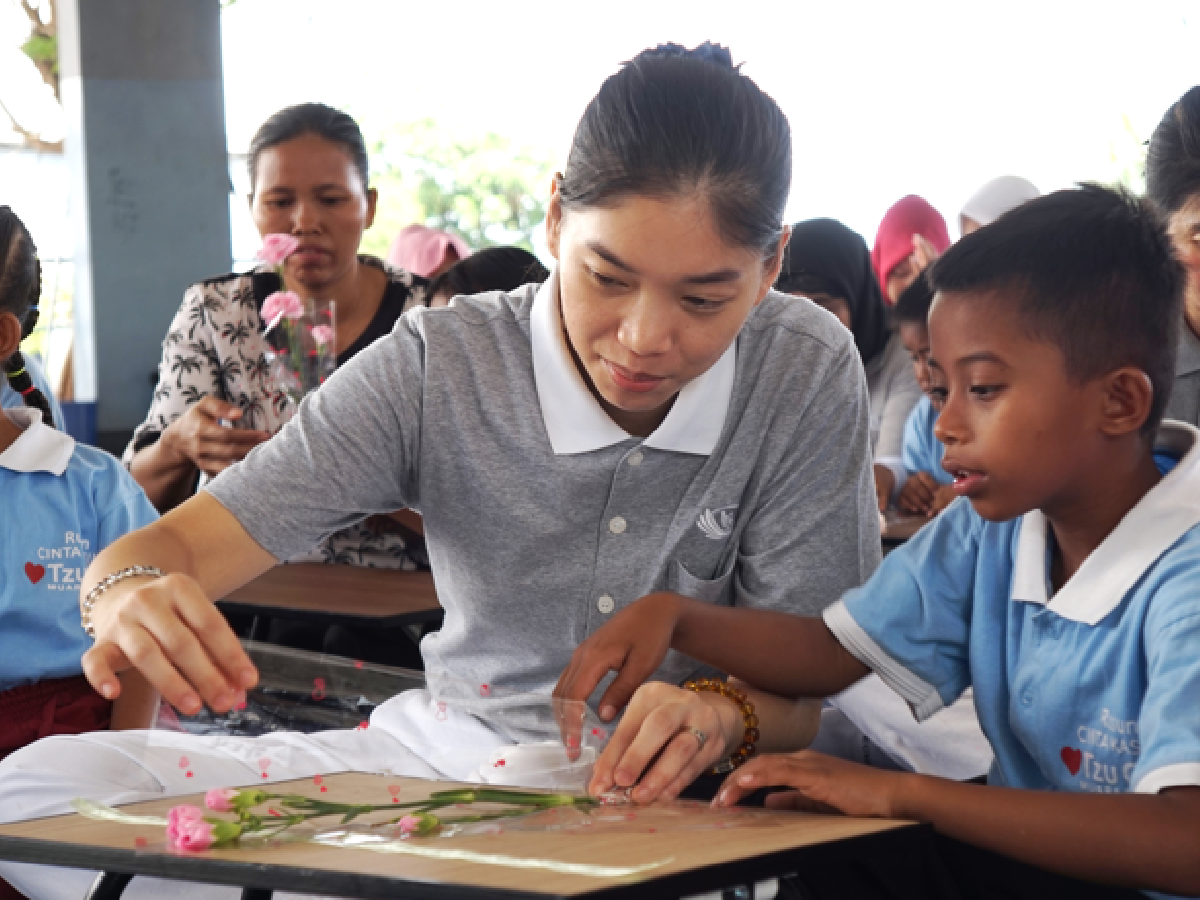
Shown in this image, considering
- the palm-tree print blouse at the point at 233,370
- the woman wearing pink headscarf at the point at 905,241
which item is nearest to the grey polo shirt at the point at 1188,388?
the palm-tree print blouse at the point at 233,370

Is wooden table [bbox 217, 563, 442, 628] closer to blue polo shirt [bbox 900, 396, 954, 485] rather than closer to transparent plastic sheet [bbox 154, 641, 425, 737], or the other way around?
transparent plastic sheet [bbox 154, 641, 425, 737]

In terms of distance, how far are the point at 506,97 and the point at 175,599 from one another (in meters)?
6.70

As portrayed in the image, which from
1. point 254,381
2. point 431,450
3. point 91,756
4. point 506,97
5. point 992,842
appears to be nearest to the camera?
point 992,842

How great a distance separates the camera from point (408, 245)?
A: 6387 millimetres

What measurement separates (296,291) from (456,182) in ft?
15.1

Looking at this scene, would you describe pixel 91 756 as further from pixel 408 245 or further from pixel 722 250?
pixel 408 245

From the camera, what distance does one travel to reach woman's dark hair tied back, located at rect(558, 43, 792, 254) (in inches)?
56.0

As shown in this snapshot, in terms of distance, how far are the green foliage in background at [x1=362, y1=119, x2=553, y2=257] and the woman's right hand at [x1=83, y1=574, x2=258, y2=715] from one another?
6491 mm

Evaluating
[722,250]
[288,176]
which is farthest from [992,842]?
[288,176]

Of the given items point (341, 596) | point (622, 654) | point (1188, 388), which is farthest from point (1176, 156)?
point (341, 596)

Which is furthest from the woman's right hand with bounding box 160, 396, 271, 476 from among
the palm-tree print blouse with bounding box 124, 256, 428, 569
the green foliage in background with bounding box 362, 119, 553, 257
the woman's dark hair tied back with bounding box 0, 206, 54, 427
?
the green foliage in background with bounding box 362, 119, 553, 257

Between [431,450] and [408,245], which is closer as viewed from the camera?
[431,450]

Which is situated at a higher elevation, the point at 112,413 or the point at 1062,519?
the point at 1062,519

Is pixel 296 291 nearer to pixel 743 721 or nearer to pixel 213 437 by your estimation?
pixel 213 437
